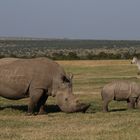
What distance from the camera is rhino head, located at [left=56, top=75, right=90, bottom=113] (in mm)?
21719

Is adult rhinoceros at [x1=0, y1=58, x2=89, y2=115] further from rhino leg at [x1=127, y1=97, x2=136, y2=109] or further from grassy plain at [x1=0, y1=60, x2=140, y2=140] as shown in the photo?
rhino leg at [x1=127, y1=97, x2=136, y2=109]

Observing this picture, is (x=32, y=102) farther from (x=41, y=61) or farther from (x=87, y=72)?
(x=87, y=72)

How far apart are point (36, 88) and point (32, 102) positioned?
58cm

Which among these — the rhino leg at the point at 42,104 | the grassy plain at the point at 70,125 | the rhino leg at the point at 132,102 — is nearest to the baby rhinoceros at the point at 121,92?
the rhino leg at the point at 132,102

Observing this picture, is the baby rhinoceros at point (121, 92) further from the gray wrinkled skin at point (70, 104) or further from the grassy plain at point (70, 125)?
the gray wrinkled skin at point (70, 104)

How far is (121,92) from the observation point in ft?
79.3

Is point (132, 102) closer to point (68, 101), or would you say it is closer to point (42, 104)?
point (68, 101)

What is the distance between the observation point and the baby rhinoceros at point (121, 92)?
24.1m

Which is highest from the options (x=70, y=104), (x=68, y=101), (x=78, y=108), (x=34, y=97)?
(x=34, y=97)

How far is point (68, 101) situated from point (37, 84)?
4.37 feet

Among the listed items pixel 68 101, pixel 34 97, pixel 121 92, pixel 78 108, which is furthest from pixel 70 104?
pixel 121 92

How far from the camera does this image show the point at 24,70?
72.6 ft

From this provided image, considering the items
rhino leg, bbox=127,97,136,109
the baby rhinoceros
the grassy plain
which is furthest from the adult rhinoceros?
rhino leg, bbox=127,97,136,109

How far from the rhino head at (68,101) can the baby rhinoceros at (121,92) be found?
89.2 inches
